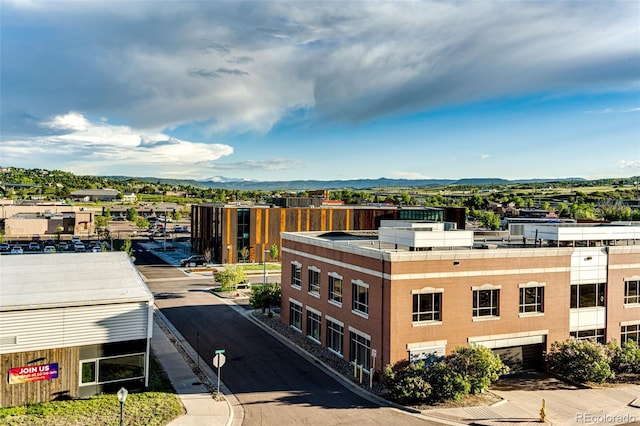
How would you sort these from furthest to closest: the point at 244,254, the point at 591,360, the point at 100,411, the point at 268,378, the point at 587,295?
the point at 244,254
the point at 587,295
the point at 268,378
the point at 591,360
the point at 100,411

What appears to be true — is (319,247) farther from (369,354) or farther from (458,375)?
(458,375)

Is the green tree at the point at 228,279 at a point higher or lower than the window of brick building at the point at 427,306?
lower

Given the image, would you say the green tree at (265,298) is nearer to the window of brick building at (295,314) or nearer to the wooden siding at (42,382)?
the window of brick building at (295,314)

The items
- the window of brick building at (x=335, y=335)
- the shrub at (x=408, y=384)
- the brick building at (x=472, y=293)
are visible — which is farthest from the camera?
the window of brick building at (x=335, y=335)

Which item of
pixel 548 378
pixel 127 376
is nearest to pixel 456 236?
pixel 548 378

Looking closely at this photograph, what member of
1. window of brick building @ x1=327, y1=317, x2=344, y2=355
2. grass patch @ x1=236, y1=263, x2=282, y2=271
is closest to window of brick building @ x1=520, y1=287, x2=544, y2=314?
window of brick building @ x1=327, y1=317, x2=344, y2=355

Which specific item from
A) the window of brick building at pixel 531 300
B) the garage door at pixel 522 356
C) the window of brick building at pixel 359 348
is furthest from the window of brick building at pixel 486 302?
the window of brick building at pixel 359 348

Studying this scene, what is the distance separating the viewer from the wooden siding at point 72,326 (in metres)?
21.7

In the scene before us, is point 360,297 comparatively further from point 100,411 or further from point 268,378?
point 100,411

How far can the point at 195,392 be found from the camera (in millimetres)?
24734

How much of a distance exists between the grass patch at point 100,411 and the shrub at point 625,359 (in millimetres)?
25019

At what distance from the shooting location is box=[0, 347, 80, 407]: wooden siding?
21.6m

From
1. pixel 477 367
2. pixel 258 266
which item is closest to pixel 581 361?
pixel 477 367

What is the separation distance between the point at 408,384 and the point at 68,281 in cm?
1960
